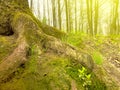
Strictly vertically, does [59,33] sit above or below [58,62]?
above

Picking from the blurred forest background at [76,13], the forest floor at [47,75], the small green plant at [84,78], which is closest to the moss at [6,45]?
the forest floor at [47,75]

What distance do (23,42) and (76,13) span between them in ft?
76.4

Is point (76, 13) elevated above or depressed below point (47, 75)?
above

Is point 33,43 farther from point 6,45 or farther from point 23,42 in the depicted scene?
point 6,45

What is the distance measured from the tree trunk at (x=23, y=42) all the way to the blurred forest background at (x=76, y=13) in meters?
16.0

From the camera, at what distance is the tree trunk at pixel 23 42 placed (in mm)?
3448

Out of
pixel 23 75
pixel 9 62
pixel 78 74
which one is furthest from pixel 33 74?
pixel 78 74

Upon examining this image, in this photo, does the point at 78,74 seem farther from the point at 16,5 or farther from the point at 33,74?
the point at 16,5

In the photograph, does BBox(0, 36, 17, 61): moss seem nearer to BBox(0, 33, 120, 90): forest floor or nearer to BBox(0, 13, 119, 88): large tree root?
BBox(0, 33, 120, 90): forest floor

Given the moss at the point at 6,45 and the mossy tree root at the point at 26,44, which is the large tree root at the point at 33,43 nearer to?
the mossy tree root at the point at 26,44

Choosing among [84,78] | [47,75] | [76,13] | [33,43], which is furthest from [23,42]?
[76,13]

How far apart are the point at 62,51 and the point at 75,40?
1.61 meters

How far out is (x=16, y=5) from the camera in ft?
15.7

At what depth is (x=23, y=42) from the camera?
12.4 ft
